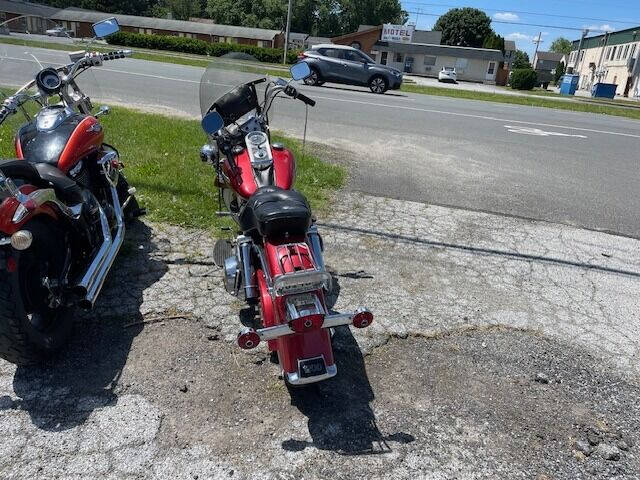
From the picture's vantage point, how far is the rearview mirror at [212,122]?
3547 mm

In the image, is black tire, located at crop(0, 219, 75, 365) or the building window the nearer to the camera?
black tire, located at crop(0, 219, 75, 365)

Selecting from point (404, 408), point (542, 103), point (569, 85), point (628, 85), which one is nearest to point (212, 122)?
point (404, 408)

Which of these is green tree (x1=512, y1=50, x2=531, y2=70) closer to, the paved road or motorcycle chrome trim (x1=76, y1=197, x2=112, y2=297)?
the paved road

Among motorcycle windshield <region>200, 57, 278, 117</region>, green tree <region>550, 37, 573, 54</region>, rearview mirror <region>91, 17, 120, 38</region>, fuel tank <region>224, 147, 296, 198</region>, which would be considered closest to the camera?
fuel tank <region>224, 147, 296, 198</region>

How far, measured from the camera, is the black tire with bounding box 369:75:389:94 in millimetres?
19547

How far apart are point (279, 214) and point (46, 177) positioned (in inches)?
60.8

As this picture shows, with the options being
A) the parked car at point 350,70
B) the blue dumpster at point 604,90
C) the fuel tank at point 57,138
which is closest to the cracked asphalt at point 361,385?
the fuel tank at point 57,138

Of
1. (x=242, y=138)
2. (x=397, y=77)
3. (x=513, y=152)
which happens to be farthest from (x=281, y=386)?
(x=397, y=77)

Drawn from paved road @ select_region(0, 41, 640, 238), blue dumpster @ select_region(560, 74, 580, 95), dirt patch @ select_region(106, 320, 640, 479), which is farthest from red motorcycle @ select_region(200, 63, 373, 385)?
blue dumpster @ select_region(560, 74, 580, 95)

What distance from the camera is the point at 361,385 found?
307cm

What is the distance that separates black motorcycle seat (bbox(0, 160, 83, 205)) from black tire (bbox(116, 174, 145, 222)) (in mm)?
1326

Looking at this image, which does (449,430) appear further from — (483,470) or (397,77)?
(397,77)

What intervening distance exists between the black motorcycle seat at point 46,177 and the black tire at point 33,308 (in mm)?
250

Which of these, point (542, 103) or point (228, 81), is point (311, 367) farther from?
point (542, 103)
